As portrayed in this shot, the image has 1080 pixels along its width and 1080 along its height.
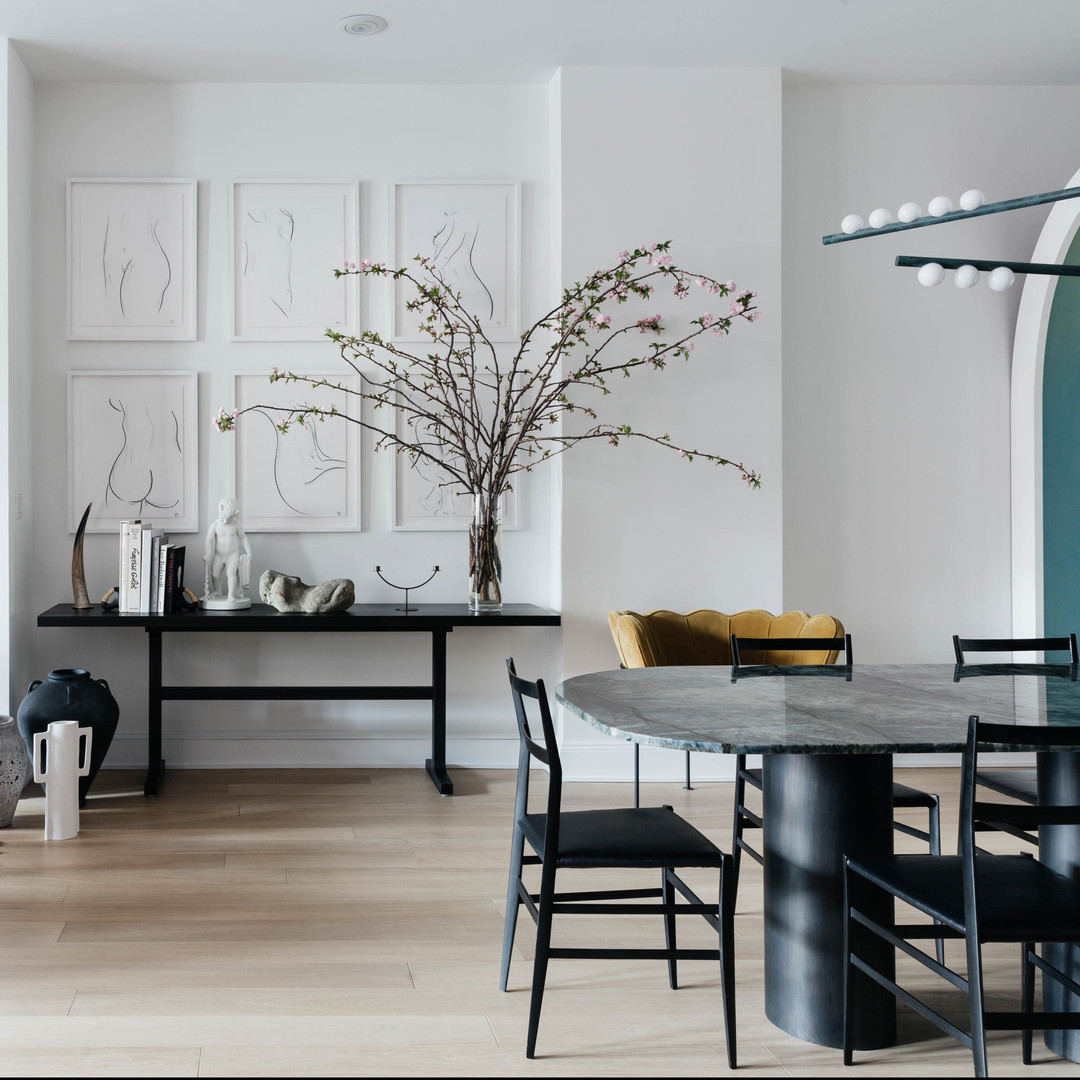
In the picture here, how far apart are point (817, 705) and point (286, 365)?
127 inches

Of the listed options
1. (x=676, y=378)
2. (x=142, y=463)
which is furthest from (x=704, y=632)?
(x=142, y=463)

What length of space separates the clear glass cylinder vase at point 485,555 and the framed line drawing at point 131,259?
4.95 feet

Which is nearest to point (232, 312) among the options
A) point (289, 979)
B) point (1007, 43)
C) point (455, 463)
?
point (455, 463)

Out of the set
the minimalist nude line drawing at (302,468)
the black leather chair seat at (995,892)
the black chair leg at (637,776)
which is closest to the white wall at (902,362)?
the black chair leg at (637,776)

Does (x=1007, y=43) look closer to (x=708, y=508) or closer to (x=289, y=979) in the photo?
(x=708, y=508)

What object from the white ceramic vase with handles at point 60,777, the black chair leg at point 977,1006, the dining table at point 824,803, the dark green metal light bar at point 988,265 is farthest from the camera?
the white ceramic vase with handles at point 60,777

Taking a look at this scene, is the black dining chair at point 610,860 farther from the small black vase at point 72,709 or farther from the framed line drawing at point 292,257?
the framed line drawing at point 292,257

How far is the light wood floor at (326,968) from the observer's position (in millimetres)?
2205

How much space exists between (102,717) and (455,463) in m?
1.78

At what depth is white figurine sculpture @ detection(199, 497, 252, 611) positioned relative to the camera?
14.7 feet

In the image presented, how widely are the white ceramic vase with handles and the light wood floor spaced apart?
2.8 inches

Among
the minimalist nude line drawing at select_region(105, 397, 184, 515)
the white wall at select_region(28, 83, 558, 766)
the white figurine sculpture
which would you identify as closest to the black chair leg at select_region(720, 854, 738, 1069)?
the white wall at select_region(28, 83, 558, 766)

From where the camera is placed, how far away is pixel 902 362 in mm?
4926

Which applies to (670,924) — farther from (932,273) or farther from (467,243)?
(467,243)
